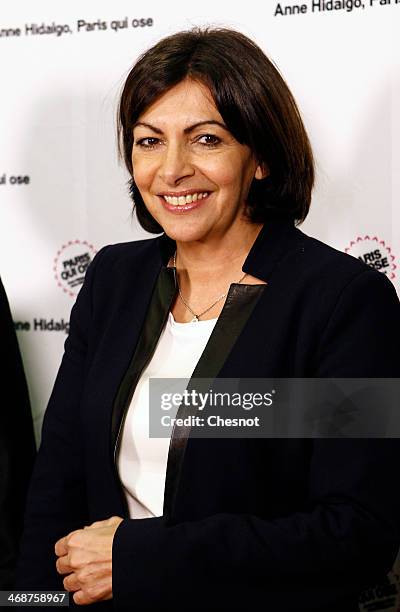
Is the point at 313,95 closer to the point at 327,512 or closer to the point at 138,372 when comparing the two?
the point at 138,372

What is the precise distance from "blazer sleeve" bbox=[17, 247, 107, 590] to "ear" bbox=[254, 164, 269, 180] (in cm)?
42

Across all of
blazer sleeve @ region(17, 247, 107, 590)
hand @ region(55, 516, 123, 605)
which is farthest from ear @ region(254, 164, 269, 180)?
hand @ region(55, 516, 123, 605)

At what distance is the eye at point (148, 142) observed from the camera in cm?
134

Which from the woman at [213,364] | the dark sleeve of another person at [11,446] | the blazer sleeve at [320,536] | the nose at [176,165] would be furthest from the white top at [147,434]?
the dark sleeve of another person at [11,446]


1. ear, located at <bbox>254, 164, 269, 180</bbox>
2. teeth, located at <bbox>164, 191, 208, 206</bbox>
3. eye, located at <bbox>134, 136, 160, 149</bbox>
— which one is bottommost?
teeth, located at <bbox>164, 191, 208, 206</bbox>

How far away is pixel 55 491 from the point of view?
1434 millimetres

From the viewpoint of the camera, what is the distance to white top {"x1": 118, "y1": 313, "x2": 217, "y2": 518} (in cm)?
130

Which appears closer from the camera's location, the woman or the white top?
the woman

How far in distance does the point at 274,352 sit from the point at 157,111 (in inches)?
15.9

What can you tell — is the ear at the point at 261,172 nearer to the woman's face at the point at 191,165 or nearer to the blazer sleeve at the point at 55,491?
the woman's face at the point at 191,165

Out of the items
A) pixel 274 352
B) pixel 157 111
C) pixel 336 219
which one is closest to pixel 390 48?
pixel 336 219

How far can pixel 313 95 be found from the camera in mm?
1710

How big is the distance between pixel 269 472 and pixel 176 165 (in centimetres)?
46

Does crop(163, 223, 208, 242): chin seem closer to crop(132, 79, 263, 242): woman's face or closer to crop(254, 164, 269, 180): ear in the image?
crop(132, 79, 263, 242): woman's face
